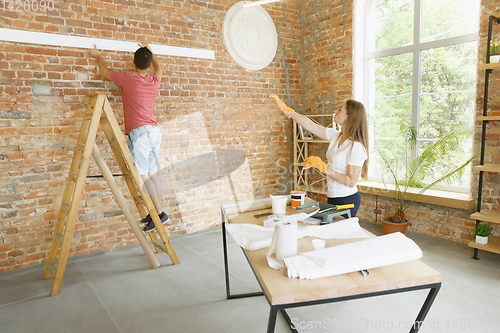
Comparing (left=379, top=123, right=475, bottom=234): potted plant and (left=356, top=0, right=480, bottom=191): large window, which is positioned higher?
(left=356, top=0, right=480, bottom=191): large window

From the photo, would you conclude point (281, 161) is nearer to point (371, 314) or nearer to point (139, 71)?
point (139, 71)

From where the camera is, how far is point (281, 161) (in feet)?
16.8

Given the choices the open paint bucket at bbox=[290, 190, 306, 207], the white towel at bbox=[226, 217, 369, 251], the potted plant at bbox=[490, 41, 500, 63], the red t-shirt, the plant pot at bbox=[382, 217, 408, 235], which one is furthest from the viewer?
the plant pot at bbox=[382, 217, 408, 235]

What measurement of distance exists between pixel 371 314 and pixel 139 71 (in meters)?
3.05

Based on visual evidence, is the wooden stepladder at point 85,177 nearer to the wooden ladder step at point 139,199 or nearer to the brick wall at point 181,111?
the wooden ladder step at point 139,199

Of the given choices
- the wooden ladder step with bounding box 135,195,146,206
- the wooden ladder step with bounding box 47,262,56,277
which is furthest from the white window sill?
the wooden ladder step with bounding box 47,262,56,277

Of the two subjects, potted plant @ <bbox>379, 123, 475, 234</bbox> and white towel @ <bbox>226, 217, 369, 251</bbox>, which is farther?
potted plant @ <bbox>379, 123, 475, 234</bbox>

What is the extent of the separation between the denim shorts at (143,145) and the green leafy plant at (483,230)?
129 inches

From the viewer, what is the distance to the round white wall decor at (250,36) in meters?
4.39

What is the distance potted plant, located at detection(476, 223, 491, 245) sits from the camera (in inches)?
125

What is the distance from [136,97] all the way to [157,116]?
574 millimetres

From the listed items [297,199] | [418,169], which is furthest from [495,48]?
[297,199]

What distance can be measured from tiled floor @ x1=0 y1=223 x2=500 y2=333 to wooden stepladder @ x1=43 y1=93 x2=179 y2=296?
0.61 ft

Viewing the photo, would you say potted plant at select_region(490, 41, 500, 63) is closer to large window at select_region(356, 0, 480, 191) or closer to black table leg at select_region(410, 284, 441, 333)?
large window at select_region(356, 0, 480, 191)
